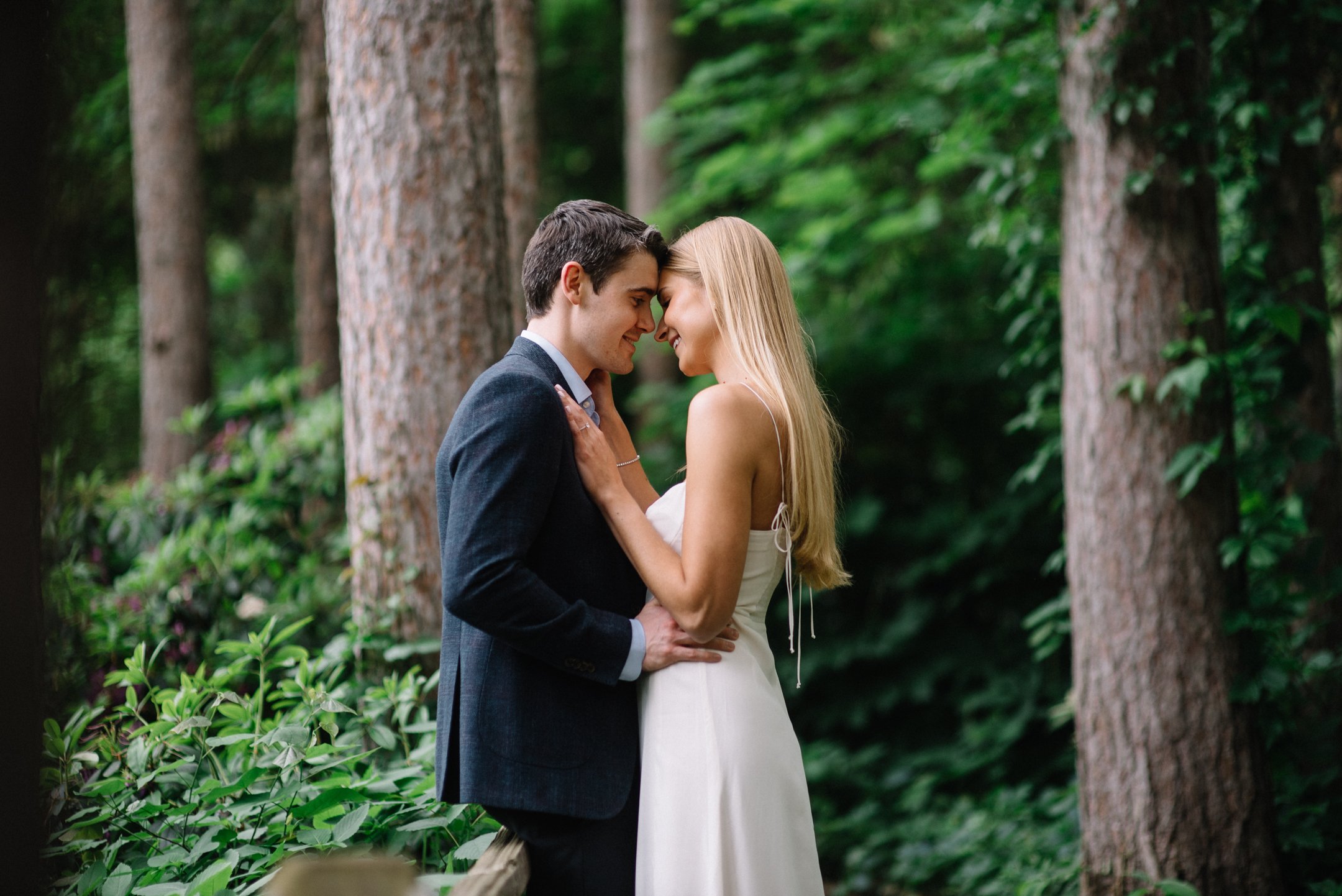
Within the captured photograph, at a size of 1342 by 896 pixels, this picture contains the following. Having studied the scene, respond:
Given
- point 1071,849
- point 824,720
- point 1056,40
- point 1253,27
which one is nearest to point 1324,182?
point 1253,27

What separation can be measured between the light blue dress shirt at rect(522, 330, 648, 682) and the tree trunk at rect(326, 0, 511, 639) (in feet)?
3.51

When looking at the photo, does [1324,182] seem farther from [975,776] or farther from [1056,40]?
[975,776]

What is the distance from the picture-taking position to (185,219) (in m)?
8.40

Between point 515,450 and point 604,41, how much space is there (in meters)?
11.8

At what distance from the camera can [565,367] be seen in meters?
2.53

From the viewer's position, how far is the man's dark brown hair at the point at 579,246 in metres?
2.55

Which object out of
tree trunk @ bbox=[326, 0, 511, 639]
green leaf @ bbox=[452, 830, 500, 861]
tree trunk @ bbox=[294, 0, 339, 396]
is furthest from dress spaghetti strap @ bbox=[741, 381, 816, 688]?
tree trunk @ bbox=[294, 0, 339, 396]

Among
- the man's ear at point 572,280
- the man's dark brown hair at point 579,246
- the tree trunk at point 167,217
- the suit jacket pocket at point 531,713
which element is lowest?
the suit jacket pocket at point 531,713

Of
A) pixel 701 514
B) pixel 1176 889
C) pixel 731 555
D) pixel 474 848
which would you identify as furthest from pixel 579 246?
pixel 1176 889

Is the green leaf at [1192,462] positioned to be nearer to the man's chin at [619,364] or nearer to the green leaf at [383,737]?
the man's chin at [619,364]

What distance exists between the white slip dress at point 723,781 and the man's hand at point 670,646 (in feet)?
0.08

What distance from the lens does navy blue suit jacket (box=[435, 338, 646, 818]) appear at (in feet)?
7.14

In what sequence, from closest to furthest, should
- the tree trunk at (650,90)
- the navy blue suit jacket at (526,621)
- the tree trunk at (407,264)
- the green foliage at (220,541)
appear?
the navy blue suit jacket at (526,621) → the tree trunk at (407,264) → the green foliage at (220,541) → the tree trunk at (650,90)

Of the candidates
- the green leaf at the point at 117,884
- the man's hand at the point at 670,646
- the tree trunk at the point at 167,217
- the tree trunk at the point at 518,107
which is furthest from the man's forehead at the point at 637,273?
the tree trunk at the point at 167,217
